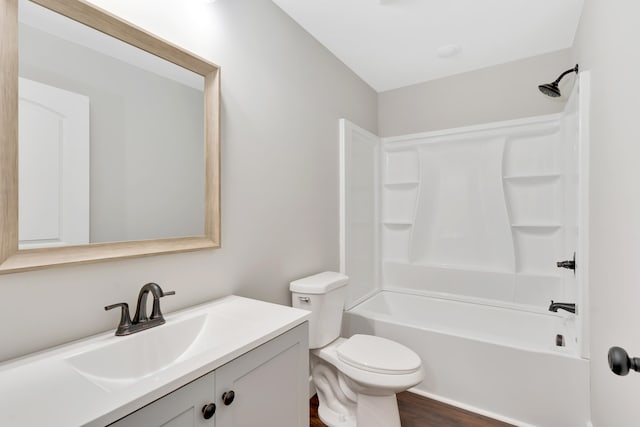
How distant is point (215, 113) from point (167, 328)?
3.04ft

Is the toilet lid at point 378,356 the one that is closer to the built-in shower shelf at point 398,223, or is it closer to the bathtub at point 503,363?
the bathtub at point 503,363

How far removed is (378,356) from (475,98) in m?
2.33

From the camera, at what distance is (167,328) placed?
109cm

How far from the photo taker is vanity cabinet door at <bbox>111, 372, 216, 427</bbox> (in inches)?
27.2

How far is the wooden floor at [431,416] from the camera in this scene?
1.84 metres

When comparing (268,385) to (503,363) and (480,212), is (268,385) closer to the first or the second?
(503,363)

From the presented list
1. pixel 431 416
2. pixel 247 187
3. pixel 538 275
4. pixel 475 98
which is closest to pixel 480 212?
pixel 538 275

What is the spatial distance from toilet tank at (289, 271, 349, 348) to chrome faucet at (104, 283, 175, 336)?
2.74ft

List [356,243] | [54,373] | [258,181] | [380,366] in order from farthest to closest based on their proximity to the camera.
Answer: [356,243] → [258,181] → [380,366] → [54,373]

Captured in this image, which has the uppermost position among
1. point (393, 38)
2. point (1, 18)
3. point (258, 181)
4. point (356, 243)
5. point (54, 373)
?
point (393, 38)

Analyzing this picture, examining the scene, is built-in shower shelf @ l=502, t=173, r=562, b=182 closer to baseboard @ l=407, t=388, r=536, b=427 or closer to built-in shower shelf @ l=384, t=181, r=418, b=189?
built-in shower shelf @ l=384, t=181, r=418, b=189

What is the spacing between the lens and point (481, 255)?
266 centimetres

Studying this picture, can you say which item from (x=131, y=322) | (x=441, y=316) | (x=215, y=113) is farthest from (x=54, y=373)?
(x=441, y=316)

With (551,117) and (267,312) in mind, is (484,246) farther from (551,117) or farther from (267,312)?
(267,312)
